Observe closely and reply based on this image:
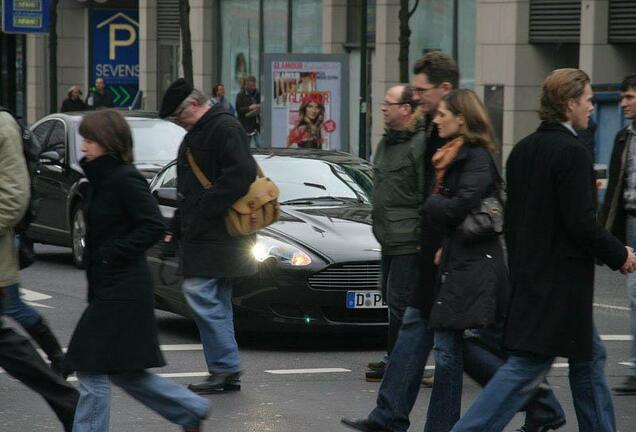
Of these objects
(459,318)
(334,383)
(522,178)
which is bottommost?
(334,383)

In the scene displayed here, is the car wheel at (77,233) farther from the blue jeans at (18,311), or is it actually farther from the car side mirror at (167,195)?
the blue jeans at (18,311)

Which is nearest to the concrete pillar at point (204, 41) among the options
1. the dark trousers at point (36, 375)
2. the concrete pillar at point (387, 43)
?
the concrete pillar at point (387, 43)

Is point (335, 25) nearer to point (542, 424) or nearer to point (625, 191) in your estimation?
point (625, 191)

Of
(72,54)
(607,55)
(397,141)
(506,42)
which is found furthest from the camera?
(72,54)

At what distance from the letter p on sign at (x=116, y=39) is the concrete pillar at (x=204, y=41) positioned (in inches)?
324

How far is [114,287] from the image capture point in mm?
6375

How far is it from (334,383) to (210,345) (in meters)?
0.81

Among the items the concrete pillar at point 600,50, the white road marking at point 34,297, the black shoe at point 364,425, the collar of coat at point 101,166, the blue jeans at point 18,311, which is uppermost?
the concrete pillar at point 600,50

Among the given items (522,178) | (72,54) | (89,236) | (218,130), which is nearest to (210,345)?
(218,130)

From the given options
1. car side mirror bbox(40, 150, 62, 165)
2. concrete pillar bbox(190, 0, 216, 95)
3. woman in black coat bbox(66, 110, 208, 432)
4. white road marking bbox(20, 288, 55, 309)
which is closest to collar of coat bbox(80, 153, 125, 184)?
woman in black coat bbox(66, 110, 208, 432)

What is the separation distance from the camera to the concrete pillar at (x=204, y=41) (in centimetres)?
3588

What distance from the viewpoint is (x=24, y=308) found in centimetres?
874

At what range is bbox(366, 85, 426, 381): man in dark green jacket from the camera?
8.02 meters

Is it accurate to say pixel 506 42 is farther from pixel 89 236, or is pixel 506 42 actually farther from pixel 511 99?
pixel 89 236
